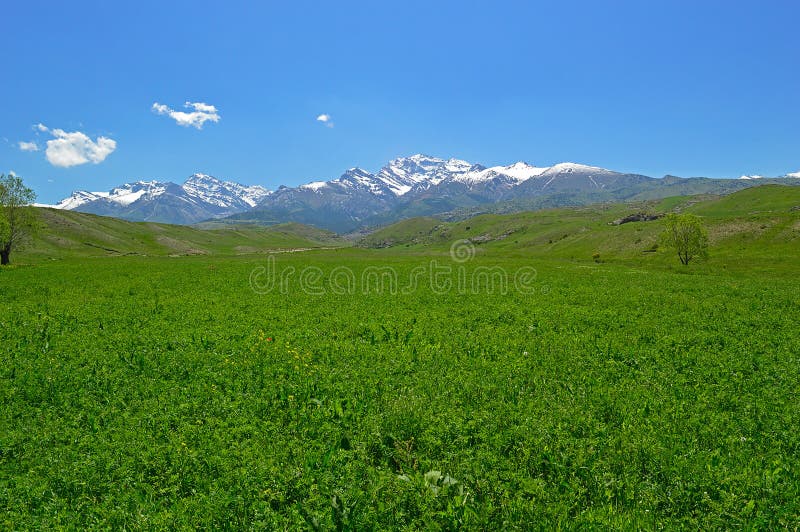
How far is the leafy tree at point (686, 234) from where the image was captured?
70188 millimetres

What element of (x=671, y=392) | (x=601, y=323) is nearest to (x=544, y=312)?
(x=601, y=323)

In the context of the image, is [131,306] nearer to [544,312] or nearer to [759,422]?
[544,312]

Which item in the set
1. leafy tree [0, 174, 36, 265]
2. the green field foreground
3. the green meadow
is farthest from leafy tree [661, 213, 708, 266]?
leafy tree [0, 174, 36, 265]

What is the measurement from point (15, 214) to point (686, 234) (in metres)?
114

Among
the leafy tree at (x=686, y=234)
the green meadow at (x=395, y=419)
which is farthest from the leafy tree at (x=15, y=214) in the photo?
the leafy tree at (x=686, y=234)

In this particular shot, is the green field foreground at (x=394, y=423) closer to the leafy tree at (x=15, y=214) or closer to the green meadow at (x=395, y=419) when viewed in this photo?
the green meadow at (x=395, y=419)

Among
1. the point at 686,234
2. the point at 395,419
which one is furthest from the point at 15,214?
the point at 686,234

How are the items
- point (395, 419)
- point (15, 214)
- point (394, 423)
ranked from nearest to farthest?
point (394, 423) → point (395, 419) → point (15, 214)

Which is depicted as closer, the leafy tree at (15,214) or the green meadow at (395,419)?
the green meadow at (395,419)

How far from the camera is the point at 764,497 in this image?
770 centimetres

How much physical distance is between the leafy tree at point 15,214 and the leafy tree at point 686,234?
110 meters

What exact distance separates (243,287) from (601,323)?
87.9ft

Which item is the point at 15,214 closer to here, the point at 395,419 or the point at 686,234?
the point at 395,419

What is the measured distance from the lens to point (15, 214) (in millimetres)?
65625
